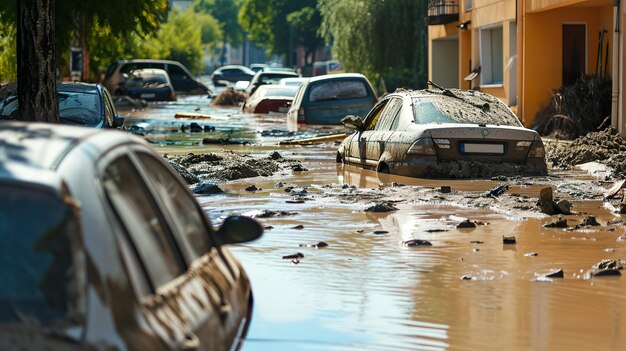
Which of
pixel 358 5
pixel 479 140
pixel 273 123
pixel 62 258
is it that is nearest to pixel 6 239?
pixel 62 258

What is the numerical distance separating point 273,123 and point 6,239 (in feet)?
101

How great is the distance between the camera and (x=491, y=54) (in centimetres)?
3528

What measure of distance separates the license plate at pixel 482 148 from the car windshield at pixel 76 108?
4650 mm

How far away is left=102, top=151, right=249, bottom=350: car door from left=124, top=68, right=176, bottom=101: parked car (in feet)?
145

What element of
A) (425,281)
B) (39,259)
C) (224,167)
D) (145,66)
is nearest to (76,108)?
(224,167)

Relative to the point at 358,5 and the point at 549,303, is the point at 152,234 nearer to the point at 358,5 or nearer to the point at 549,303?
the point at 549,303

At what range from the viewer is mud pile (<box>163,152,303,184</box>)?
666 inches

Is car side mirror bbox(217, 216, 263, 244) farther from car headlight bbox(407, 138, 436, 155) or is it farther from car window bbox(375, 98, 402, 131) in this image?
car window bbox(375, 98, 402, 131)

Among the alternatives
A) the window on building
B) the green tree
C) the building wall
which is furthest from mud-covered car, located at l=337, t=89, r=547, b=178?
the green tree

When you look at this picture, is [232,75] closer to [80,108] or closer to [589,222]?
[80,108]

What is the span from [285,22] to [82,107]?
3502 inches

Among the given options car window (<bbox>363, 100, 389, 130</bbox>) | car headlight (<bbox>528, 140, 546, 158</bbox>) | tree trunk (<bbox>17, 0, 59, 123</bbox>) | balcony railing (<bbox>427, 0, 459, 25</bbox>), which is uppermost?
balcony railing (<bbox>427, 0, 459, 25</bbox>)

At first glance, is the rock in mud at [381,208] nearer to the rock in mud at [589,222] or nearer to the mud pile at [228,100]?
the rock in mud at [589,222]

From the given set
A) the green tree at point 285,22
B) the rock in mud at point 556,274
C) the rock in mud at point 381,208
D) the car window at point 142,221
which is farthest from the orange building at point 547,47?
the green tree at point 285,22
